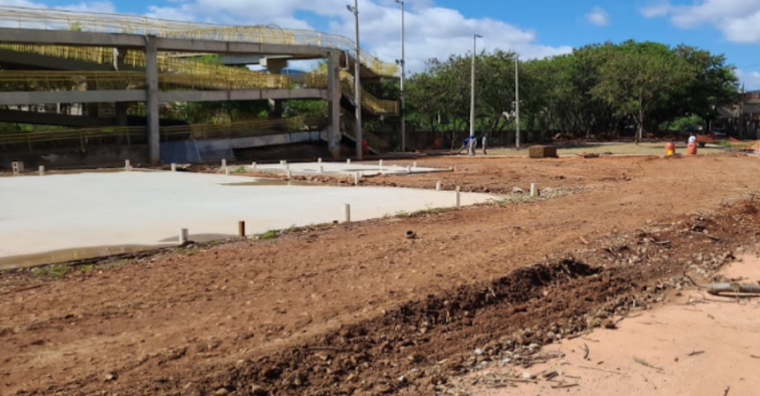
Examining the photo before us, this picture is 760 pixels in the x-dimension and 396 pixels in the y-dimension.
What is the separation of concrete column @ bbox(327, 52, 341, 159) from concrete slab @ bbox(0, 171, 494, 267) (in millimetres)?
23630

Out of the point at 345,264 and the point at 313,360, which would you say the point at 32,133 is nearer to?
the point at 345,264

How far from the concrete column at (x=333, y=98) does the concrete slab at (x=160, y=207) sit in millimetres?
23630

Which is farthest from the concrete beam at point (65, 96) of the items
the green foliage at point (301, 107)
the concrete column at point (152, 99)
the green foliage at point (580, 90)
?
the green foliage at point (580, 90)

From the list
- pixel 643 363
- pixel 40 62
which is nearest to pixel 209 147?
pixel 40 62

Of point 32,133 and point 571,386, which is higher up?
point 32,133

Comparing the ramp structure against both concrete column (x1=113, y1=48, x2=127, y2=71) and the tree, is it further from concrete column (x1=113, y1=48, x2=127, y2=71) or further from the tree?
the tree

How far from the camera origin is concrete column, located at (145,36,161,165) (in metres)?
39.6

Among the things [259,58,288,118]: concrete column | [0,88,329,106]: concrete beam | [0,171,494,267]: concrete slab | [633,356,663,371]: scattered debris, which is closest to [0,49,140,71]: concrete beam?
[0,88,329,106]: concrete beam

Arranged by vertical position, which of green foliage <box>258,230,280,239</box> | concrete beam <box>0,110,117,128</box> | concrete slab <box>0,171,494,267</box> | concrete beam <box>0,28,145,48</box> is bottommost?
green foliage <box>258,230,280,239</box>

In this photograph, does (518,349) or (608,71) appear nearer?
(518,349)

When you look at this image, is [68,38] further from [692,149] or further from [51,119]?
[692,149]

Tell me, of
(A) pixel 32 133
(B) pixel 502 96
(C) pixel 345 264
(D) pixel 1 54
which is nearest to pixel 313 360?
(C) pixel 345 264

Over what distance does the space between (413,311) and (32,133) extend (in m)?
34.5

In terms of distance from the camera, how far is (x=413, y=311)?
715 centimetres
